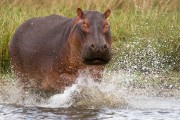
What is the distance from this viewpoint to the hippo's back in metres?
9.06

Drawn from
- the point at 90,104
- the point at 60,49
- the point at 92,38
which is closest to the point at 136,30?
the point at 60,49

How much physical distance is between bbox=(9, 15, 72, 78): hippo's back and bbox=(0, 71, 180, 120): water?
1.06ft

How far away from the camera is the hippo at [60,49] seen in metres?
8.27

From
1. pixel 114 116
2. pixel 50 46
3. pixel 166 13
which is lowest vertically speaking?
pixel 114 116

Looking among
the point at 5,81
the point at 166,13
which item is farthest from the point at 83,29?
the point at 166,13

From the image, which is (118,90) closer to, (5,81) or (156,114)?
(156,114)

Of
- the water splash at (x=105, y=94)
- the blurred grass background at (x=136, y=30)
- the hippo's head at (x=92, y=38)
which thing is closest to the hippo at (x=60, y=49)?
the hippo's head at (x=92, y=38)

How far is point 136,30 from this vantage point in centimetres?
1238

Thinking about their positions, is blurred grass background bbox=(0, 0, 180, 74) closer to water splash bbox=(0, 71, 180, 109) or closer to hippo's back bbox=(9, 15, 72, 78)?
water splash bbox=(0, 71, 180, 109)

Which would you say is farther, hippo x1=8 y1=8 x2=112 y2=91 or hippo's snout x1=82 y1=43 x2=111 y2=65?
hippo x1=8 y1=8 x2=112 y2=91

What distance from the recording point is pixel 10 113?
27.7 feet

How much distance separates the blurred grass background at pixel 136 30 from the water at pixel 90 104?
1.56m

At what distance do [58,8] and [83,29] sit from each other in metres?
6.09

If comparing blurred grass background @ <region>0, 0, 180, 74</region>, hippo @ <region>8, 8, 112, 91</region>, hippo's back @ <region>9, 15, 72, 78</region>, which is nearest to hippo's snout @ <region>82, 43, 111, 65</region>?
hippo @ <region>8, 8, 112, 91</region>
